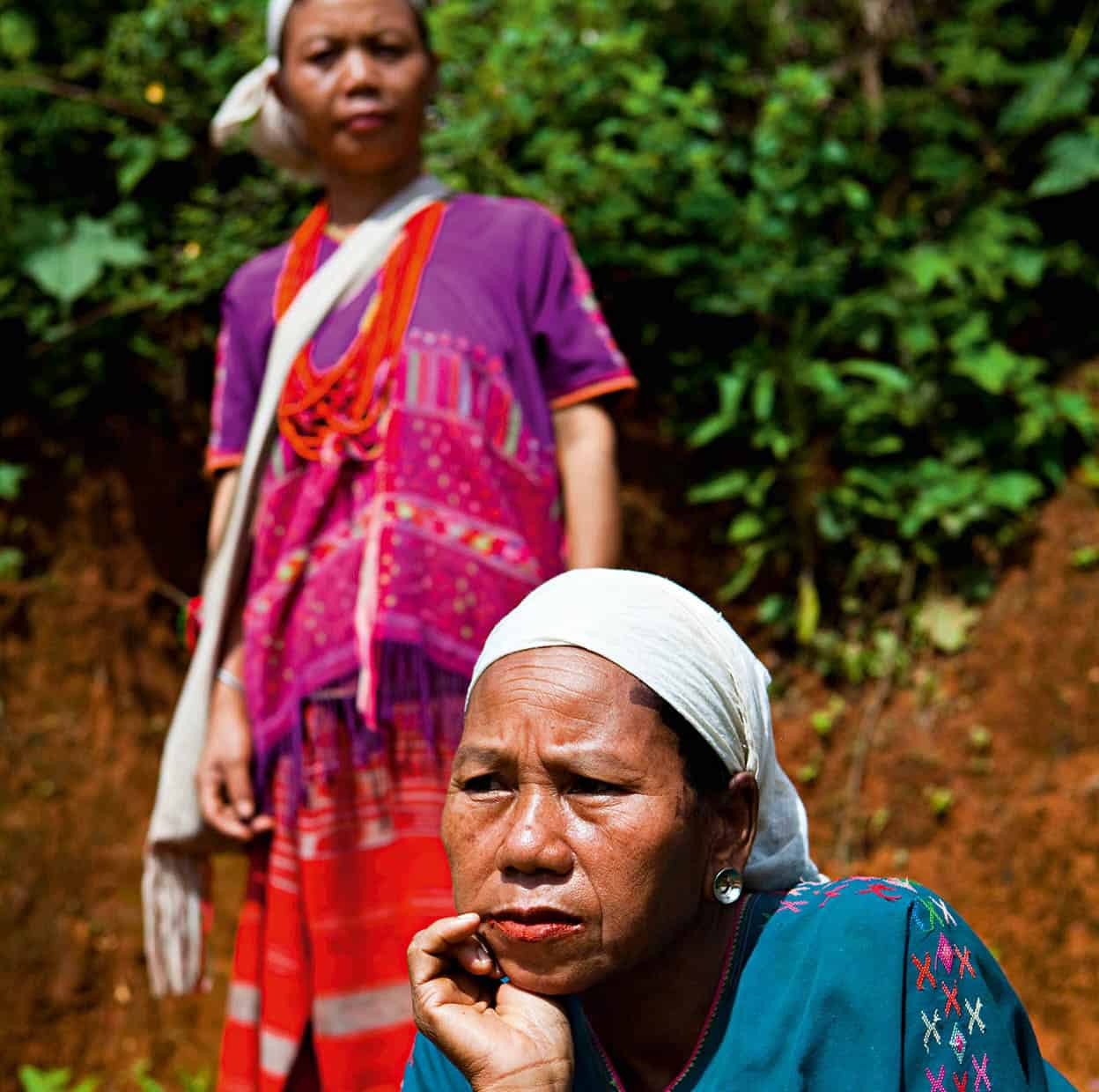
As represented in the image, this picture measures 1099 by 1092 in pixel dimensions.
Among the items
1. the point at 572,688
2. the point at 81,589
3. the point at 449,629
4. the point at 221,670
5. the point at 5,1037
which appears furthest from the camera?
the point at 81,589

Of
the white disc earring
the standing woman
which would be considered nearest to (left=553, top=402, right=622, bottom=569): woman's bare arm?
the standing woman

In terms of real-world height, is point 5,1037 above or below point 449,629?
below

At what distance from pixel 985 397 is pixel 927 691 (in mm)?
981

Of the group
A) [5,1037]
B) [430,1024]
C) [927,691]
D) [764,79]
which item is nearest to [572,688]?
[430,1024]

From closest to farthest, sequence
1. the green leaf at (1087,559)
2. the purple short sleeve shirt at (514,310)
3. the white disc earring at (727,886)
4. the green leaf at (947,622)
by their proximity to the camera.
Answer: the white disc earring at (727,886) → the purple short sleeve shirt at (514,310) → the green leaf at (1087,559) → the green leaf at (947,622)

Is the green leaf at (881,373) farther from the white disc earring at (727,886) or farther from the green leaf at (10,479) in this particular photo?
the white disc earring at (727,886)

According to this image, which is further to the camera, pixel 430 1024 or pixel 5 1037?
pixel 5 1037

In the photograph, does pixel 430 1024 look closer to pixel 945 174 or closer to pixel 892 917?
pixel 892 917

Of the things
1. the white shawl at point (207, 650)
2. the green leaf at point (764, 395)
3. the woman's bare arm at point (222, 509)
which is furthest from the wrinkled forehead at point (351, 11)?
the green leaf at point (764, 395)

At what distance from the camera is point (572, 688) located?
1.69 m

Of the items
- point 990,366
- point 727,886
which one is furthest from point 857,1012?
point 990,366

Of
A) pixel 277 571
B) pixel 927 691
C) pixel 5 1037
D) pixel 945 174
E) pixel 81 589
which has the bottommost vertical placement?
pixel 5 1037

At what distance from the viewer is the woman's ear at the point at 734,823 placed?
175cm

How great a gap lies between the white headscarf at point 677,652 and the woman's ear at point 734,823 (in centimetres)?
2
